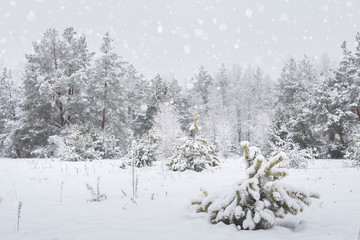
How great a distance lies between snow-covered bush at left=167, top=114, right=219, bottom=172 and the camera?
967 centimetres

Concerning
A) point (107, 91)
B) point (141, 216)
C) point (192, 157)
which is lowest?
point (141, 216)

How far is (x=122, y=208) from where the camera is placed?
4504 mm

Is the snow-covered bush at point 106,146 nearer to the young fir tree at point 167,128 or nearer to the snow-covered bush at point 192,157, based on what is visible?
the young fir tree at point 167,128

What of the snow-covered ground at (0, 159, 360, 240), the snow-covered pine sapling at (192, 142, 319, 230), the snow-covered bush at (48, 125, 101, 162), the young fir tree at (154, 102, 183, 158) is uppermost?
the young fir tree at (154, 102, 183, 158)

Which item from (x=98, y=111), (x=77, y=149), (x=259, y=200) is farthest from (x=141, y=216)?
(x=98, y=111)

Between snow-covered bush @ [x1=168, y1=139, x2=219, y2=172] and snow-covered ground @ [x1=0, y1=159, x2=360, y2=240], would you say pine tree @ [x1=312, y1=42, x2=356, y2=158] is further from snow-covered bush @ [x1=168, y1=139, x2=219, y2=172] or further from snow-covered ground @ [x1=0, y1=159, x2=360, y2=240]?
snow-covered ground @ [x1=0, y1=159, x2=360, y2=240]

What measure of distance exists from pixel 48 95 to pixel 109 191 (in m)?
17.1

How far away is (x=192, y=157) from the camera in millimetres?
9914

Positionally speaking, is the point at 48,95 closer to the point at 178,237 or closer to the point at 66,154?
the point at 66,154

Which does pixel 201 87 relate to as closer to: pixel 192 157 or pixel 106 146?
pixel 106 146

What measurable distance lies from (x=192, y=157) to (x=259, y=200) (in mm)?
6529

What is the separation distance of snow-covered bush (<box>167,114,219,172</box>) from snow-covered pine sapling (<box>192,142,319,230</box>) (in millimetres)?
6049

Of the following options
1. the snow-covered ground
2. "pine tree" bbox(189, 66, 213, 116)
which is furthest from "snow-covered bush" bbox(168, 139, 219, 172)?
"pine tree" bbox(189, 66, 213, 116)

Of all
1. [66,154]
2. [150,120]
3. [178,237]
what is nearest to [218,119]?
[150,120]
